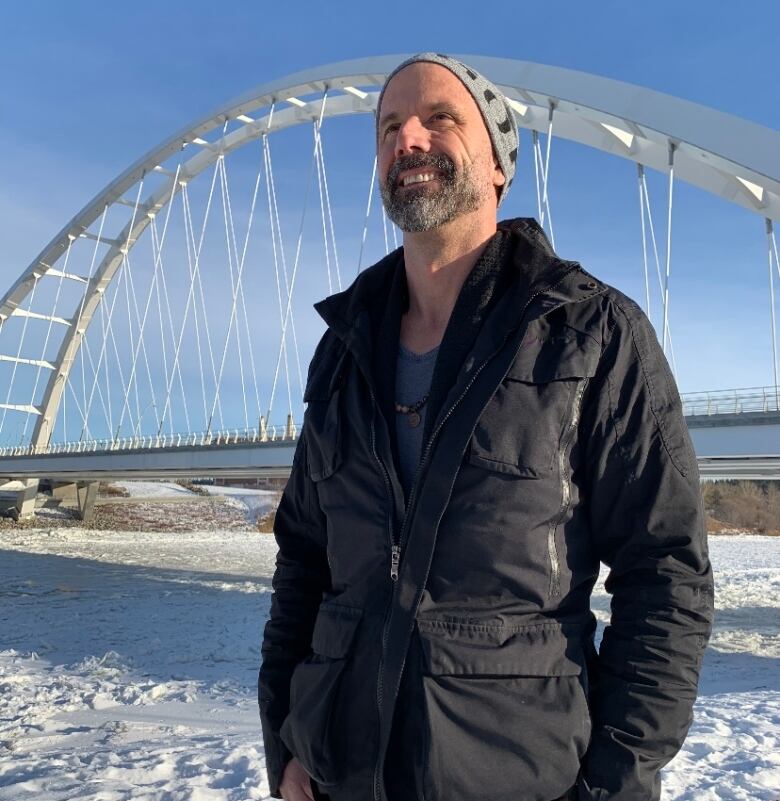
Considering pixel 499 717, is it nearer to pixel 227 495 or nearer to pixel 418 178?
pixel 418 178

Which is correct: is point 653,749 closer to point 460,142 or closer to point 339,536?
point 339,536

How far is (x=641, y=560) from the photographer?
140 cm

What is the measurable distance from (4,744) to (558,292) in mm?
5586


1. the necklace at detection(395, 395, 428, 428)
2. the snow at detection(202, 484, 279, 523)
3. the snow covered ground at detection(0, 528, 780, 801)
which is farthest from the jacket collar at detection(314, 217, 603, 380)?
the snow at detection(202, 484, 279, 523)

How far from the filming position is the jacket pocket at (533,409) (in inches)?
55.0

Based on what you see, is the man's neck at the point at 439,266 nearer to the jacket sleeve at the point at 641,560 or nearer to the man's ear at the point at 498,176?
the man's ear at the point at 498,176

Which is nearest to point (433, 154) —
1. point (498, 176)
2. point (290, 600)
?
point (498, 176)

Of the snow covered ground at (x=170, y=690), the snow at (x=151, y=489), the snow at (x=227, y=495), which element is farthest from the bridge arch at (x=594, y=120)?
the snow at (x=151, y=489)

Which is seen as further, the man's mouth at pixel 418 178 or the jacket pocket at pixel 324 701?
the man's mouth at pixel 418 178

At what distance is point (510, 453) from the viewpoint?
1.39 m

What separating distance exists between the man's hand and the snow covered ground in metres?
2.50


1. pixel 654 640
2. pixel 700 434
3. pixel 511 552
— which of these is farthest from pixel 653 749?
pixel 700 434

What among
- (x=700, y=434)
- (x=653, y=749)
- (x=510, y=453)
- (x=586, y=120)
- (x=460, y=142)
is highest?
(x=586, y=120)

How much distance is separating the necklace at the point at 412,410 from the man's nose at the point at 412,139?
0.54 meters
